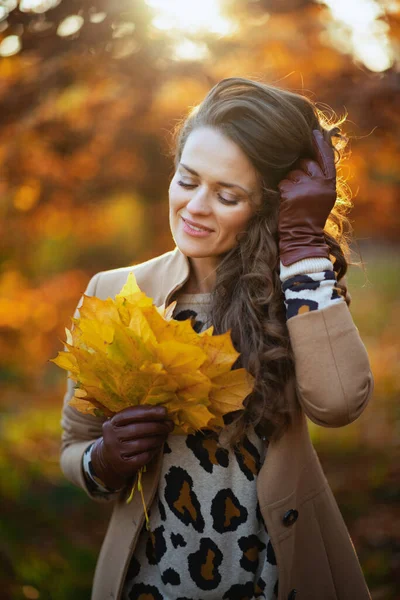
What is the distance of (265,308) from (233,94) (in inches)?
27.9

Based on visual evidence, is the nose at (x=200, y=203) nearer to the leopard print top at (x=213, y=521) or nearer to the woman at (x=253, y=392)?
the woman at (x=253, y=392)

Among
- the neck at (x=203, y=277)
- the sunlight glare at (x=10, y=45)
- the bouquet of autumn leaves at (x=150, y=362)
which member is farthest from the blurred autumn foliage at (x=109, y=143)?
the bouquet of autumn leaves at (x=150, y=362)

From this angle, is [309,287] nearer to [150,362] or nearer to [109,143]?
[150,362]

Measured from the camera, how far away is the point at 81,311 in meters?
1.68

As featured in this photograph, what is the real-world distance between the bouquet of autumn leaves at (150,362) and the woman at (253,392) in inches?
2.9

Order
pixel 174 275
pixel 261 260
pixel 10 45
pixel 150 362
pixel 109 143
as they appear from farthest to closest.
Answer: pixel 109 143 < pixel 10 45 < pixel 174 275 < pixel 261 260 < pixel 150 362

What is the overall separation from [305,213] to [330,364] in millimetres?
475

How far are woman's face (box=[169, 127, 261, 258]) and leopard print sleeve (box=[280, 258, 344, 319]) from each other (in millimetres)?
247

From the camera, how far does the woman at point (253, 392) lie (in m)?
1.83

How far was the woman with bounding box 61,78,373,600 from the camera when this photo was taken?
1829 millimetres

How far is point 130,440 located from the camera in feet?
5.78

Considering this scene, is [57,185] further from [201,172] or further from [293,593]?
[293,593]

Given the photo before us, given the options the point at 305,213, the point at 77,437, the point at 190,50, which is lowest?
the point at 77,437

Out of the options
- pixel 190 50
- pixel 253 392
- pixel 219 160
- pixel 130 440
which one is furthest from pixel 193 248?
pixel 190 50
